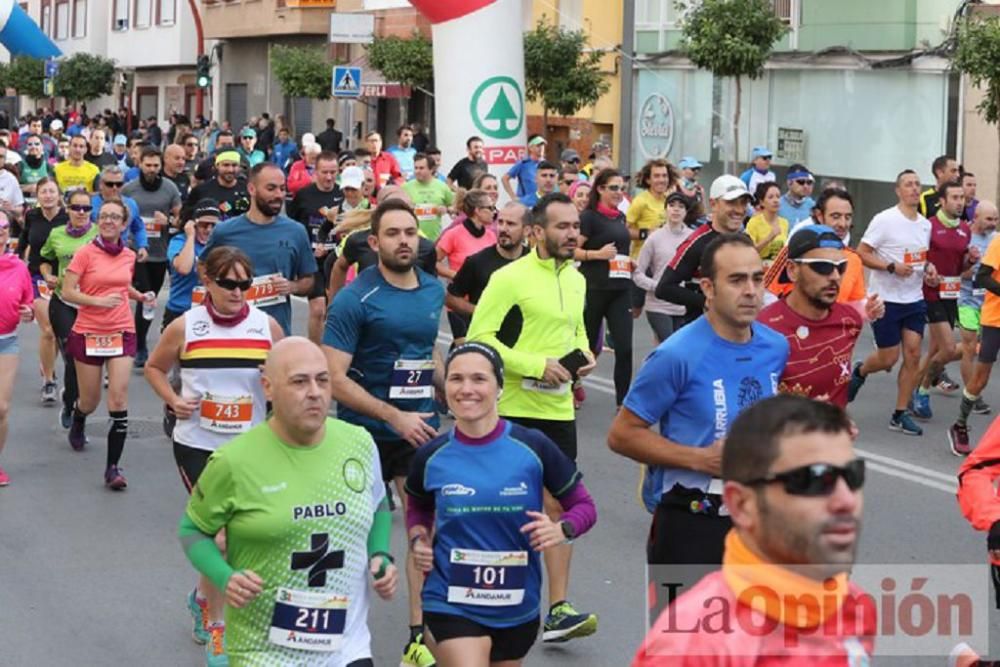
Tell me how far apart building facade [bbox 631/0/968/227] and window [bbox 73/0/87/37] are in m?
41.9

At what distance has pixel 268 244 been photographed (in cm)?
1041

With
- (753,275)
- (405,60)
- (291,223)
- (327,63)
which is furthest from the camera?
(327,63)

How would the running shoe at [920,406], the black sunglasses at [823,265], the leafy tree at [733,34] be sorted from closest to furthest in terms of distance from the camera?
1. the black sunglasses at [823,265]
2. the running shoe at [920,406]
3. the leafy tree at [733,34]

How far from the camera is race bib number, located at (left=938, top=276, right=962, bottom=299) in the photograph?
46.4 feet

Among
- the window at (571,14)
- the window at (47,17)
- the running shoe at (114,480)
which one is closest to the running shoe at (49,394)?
the running shoe at (114,480)

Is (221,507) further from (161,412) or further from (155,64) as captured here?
(155,64)

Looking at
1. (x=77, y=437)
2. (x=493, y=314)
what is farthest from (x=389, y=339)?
(x=77, y=437)

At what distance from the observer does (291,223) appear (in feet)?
34.6

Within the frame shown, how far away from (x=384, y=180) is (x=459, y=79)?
72.3 inches

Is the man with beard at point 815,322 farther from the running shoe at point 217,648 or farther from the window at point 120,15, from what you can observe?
the window at point 120,15

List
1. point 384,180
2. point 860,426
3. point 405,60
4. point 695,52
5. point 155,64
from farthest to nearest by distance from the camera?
point 155,64 → point 405,60 → point 695,52 → point 384,180 → point 860,426

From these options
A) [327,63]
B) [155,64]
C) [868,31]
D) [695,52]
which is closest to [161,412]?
[695,52]

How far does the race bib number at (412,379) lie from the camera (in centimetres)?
812

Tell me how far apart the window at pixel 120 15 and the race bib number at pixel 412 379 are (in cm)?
6167
